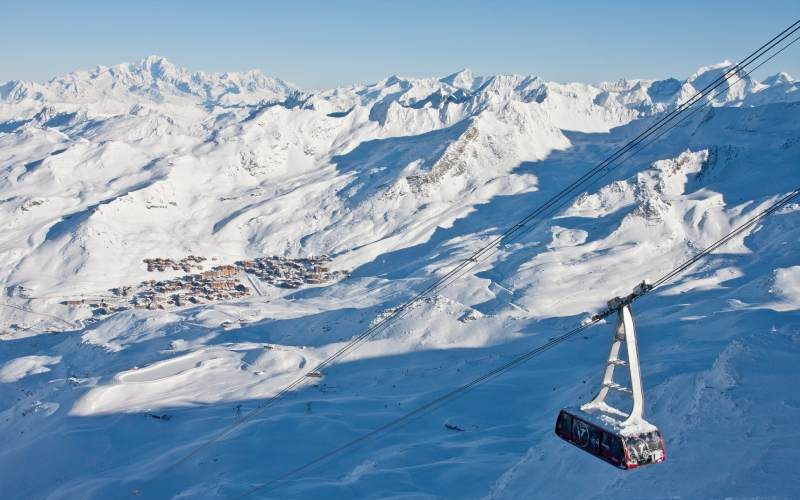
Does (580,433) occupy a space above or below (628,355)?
below

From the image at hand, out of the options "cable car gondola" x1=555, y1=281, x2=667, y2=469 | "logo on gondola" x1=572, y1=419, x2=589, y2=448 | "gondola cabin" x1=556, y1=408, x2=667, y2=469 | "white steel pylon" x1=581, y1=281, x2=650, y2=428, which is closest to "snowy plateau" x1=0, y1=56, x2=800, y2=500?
"gondola cabin" x1=556, y1=408, x2=667, y2=469

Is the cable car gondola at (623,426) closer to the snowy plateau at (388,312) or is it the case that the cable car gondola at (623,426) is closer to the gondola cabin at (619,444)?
the gondola cabin at (619,444)

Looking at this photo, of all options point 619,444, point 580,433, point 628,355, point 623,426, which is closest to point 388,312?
point 580,433

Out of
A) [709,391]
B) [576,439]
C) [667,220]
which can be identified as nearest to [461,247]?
[667,220]

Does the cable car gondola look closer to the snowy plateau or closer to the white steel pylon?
the white steel pylon

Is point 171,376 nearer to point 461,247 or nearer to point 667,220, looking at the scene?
point 461,247

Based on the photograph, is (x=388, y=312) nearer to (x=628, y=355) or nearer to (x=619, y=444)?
(x=619, y=444)

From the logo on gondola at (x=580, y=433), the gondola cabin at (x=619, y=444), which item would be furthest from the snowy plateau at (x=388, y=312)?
the logo on gondola at (x=580, y=433)
